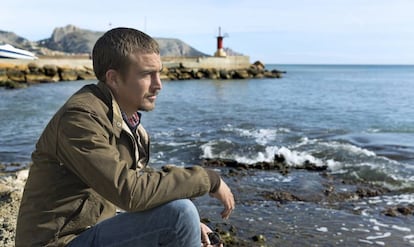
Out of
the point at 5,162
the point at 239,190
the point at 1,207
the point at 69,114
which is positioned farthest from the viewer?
the point at 5,162

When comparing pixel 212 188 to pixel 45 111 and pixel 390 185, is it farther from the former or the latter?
pixel 45 111

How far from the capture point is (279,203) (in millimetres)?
8164

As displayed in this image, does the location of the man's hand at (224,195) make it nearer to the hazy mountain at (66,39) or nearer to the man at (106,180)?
the man at (106,180)

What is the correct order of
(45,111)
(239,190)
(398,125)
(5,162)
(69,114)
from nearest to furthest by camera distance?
(69,114), (239,190), (5,162), (398,125), (45,111)

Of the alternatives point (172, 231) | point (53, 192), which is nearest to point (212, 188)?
point (172, 231)

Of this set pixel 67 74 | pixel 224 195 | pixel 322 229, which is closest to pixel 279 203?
pixel 322 229

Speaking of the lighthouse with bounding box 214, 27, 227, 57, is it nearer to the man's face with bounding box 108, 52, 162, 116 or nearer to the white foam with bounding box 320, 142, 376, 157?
the white foam with bounding box 320, 142, 376, 157

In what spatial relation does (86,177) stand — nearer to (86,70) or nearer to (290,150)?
(290,150)

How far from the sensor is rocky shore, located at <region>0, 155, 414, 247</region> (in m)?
6.19

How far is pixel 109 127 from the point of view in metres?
2.54

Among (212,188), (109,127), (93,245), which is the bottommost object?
(93,245)

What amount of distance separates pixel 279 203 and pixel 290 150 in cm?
483

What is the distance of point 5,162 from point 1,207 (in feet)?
19.2

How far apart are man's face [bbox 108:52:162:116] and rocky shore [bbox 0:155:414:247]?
264 centimetres
